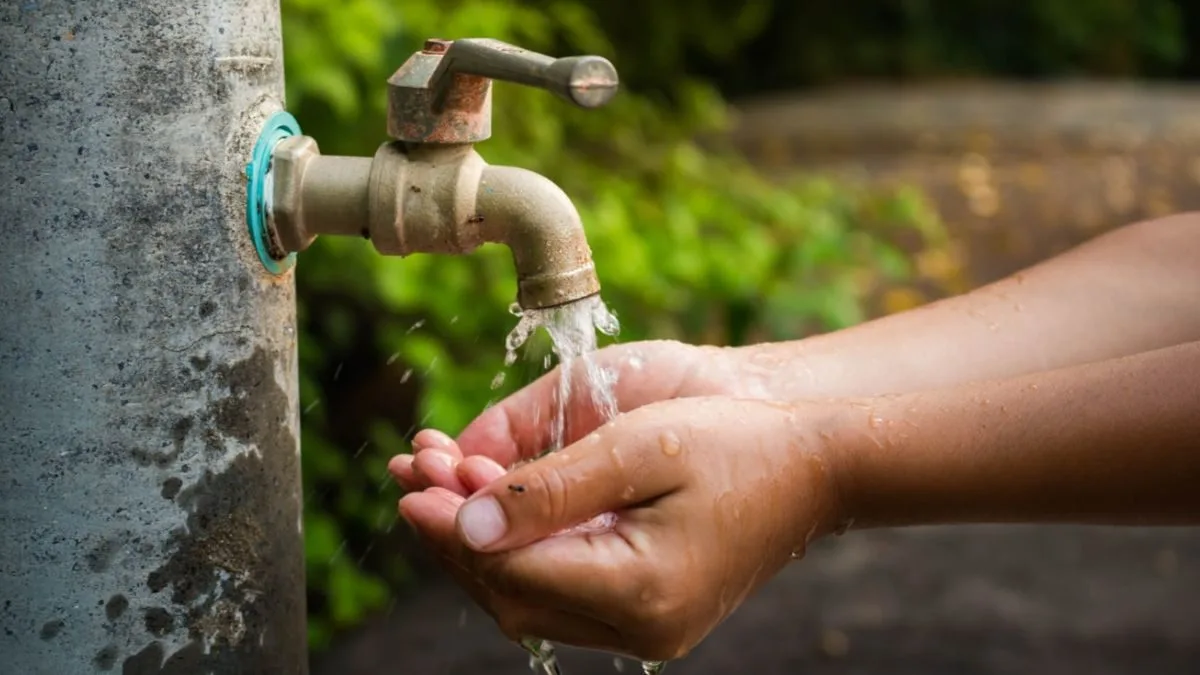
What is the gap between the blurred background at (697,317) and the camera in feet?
10.5

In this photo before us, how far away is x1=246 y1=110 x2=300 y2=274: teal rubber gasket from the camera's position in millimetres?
1215

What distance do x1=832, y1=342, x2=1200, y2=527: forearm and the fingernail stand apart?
0.33 meters

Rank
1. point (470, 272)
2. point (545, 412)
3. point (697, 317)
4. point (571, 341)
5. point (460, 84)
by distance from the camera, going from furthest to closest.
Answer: point (697, 317)
point (470, 272)
point (545, 412)
point (571, 341)
point (460, 84)

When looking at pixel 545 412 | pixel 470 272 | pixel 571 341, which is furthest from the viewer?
pixel 470 272

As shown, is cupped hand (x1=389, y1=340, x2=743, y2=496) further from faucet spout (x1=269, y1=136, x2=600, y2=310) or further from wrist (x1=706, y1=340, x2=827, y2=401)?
faucet spout (x1=269, y1=136, x2=600, y2=310)

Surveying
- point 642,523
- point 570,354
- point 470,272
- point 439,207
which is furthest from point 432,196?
point 470,272

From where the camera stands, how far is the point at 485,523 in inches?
47.5

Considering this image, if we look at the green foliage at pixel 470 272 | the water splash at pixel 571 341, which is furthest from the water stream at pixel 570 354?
the green foliage at pixel 470 272

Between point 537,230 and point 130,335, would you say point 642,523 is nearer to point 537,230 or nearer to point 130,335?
point 537,230

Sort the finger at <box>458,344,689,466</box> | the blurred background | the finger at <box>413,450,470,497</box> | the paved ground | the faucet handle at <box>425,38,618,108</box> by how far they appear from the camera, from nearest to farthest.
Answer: the faucet handle at <box>425,38,618,108</box> → the finger at <box>413,450,470,497</box> → the finger at <box>458,344,689,466</box> → the blurred background → the paved ground

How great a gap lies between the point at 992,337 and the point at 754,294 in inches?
73.2

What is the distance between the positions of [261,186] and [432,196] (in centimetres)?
15

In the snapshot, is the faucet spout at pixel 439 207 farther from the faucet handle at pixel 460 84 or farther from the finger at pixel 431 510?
the finger at pixel 431 510

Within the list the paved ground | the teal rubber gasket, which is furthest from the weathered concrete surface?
the paved ground
